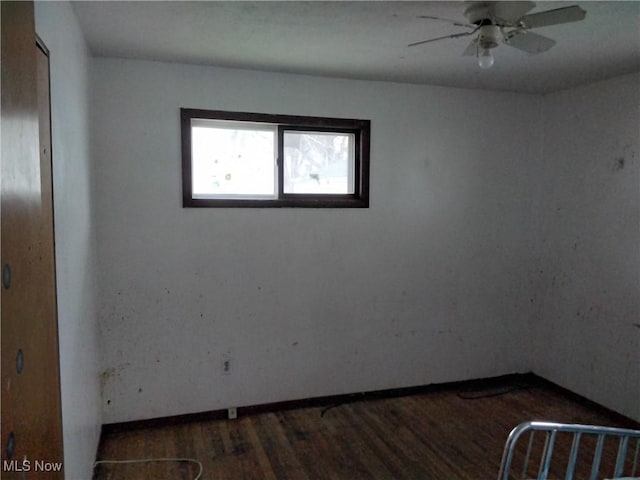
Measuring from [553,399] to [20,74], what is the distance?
390 centimetres

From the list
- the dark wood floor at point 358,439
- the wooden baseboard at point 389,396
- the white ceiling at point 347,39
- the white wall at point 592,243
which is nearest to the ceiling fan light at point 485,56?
the white ceiling at point 347,39

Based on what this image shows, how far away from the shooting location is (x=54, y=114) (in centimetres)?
166

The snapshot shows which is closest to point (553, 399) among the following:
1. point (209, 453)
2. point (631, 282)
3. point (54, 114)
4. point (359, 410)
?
point (631, 282)

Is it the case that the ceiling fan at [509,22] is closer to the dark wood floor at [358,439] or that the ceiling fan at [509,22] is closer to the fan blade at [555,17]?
the fan blade at [555,17]

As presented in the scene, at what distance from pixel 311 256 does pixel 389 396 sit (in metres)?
1.28

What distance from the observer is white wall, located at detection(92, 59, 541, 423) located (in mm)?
2873

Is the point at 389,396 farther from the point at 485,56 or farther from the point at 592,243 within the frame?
the point at 485,56

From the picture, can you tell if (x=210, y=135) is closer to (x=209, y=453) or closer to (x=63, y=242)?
(x=63, y=242)

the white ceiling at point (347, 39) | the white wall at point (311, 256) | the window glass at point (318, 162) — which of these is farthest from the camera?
the window glass at point (318, 162)

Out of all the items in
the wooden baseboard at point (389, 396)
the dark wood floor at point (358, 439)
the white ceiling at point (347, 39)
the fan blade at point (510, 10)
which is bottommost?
the dark wood floor at point (358, 439)

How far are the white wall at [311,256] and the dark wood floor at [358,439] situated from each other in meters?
0.18

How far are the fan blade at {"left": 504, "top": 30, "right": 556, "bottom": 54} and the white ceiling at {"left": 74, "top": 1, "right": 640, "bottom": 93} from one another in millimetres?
157

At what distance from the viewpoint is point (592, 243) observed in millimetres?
3363

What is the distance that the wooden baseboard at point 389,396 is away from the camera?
9.83 ft
